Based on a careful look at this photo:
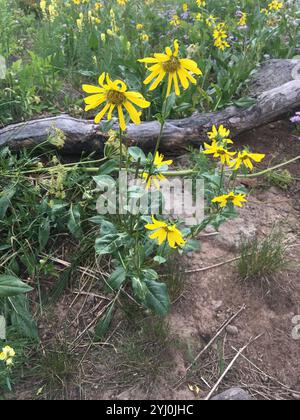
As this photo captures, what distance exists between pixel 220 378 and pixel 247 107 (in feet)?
6.37

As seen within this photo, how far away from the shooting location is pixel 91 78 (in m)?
3.32

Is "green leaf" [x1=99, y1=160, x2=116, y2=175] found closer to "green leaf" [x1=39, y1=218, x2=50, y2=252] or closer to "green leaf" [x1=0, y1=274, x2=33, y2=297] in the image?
"green leaf" [x1=39, y1=218, x2=50, y2=252]

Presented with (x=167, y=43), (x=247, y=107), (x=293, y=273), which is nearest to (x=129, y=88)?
(x=247, y=107)

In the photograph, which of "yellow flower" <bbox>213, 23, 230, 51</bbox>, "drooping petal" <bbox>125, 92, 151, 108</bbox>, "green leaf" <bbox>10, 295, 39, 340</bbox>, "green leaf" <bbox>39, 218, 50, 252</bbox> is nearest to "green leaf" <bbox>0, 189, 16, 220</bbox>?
"green leaf" <bbox>39, 218, 50, 252</bbox>

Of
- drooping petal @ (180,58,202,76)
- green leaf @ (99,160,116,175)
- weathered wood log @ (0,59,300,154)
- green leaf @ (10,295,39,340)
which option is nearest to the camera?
drooping petal @ (180,58,202,76)

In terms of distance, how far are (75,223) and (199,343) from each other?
844 millimetres

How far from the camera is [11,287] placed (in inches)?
62.0

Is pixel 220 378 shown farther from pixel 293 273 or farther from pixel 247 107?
pixel 247 107

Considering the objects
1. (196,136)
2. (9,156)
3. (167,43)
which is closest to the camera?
(9,156)

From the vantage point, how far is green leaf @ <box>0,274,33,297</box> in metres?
1.56

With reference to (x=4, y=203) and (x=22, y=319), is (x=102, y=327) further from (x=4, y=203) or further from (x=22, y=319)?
(x=4, y=203)

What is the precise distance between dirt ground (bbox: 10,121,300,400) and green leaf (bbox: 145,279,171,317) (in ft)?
0.33

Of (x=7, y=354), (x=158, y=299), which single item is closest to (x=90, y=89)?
(x=158, y=299)

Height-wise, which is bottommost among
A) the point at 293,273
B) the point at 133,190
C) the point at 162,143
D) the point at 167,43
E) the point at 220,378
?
the point at 220,378
